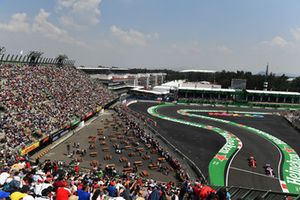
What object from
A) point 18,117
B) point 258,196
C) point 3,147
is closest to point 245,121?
point 18,117

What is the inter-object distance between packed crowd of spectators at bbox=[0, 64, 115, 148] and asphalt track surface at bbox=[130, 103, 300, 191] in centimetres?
1512

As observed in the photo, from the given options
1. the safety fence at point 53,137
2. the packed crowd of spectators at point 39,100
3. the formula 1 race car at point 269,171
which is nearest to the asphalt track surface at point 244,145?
the formula 1 race car at point 269,171

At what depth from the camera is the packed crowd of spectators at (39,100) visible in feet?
108

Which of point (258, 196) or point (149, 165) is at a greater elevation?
point (258, 196)

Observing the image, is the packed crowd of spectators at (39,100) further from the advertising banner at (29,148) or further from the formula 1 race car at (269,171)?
the formula 1 race car at (269,171)

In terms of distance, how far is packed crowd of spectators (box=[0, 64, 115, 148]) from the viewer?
108ft

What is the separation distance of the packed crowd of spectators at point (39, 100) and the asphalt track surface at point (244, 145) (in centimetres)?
1512

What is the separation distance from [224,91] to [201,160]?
63746 mm

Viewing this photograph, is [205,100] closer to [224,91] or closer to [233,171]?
[224,91]

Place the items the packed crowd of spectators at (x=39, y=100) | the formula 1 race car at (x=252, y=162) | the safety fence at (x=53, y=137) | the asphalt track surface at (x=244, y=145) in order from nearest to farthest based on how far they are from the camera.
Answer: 1. the asphalt track surface at (x=244, y=145)
2. the safety fence at (x=53, y=137)
3. the formula 1 race car at (x=252, y=162)
4. the packed crowd of spectators at (x=39, y=100)

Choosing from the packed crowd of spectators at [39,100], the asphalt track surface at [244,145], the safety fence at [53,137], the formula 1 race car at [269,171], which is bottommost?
the asphalt track surface at [244,145]

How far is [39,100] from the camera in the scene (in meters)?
45.9

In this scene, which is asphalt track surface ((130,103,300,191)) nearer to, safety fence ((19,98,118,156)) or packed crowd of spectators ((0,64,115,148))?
safety fence ((19,98,118,156))

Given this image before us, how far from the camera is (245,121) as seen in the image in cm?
6088
